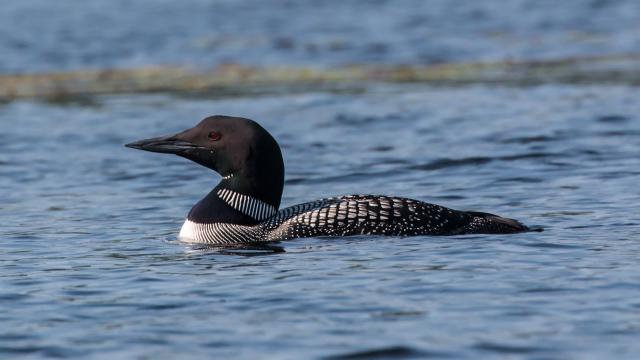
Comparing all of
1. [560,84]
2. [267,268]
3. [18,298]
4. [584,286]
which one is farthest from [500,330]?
[560,84]

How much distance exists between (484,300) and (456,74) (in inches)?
406

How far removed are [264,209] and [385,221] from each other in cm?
74

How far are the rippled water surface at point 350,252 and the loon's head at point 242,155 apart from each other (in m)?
0.48

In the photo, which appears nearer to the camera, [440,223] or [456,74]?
[440,223]

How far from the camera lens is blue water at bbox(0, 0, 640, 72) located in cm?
1812

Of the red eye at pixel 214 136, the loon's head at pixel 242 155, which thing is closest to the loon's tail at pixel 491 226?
the loon's head at pixel 242 155

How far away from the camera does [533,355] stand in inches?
206

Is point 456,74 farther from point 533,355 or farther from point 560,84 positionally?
point 533,355

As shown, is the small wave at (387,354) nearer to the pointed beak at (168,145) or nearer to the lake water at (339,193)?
the lake water at (339,193)

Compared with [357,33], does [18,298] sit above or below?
below

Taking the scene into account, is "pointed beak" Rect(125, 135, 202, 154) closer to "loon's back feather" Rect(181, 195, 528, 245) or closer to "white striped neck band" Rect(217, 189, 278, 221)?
"white striped neck band" Rect(217, 189, 278, 221)

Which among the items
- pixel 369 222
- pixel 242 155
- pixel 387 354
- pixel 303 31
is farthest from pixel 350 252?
pixel 303 31

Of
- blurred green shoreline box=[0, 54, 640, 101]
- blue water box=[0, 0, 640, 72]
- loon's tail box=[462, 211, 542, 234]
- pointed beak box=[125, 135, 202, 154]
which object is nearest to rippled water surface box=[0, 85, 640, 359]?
loon's tail box=[462, 211, 542, 234]

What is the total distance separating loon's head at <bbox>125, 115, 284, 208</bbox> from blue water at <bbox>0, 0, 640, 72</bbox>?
9337 millimetres
